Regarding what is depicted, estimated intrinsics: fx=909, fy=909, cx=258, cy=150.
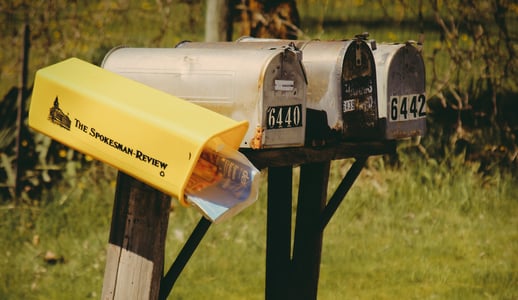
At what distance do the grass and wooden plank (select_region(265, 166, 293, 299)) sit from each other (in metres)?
1.28

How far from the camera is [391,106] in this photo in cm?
361

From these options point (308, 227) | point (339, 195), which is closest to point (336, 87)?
point (339, 195)

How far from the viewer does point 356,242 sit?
5.98 m

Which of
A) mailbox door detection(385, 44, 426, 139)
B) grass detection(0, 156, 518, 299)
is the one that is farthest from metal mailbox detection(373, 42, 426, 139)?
grass detection(0, 156, 518, 299)

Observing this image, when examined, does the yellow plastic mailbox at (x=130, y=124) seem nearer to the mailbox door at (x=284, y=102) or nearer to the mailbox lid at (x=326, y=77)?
the mailbox door at (x=284, y=102)

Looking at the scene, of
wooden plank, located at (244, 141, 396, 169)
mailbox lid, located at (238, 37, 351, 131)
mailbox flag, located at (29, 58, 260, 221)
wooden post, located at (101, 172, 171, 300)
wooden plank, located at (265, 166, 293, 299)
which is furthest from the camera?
wooden plank, located at (265, 166, 293, 299)

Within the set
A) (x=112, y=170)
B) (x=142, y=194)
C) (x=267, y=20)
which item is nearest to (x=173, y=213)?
(x=112, y=170)

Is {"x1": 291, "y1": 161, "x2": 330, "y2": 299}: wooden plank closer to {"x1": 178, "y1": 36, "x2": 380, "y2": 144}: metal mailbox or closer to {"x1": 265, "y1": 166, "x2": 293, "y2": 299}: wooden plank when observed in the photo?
{"x1": 265, "y1": 166, "x2": 293, "y2": 299}: wooden plank

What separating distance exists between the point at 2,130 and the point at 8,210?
708mm

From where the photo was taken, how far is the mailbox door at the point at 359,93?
10.9 ft

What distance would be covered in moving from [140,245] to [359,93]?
1.05 meters

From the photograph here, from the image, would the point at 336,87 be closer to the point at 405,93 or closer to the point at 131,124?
the point at 405,93

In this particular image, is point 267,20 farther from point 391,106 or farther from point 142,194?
point 142,194

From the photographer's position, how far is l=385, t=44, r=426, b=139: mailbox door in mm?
3602
